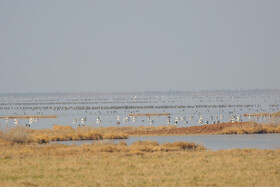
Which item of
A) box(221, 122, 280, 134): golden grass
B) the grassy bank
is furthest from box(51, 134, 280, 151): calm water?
the grassy bank

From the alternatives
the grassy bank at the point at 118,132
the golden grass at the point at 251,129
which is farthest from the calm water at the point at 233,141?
the grassy bank at the point at 118,132

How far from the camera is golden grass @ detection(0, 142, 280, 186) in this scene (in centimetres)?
1817

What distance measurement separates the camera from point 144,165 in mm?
21922

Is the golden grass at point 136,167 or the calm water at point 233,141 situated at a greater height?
the golden grass at point 136,167

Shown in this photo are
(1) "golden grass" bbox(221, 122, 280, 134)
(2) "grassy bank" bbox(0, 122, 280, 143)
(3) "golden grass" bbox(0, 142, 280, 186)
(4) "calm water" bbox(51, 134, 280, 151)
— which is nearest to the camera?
(3) "golden grass" bbox(0, 142, 280, 186)

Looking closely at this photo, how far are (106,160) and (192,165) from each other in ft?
13.0

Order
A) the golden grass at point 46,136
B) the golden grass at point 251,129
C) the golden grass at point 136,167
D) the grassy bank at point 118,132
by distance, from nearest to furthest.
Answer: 1. the golden grass at point 136,167
2. the golden grass at point 46,136
3. the grassy bank at point 118,132
4. the golden grass at point 251,129

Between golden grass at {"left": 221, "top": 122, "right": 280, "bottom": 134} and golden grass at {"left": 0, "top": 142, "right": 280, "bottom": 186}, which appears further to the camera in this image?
golden grass at {"left": 221, "top": 122, "right": 280, "bottom": 134}

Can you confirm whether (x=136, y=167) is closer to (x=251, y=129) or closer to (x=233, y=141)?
(x=233, y=141)

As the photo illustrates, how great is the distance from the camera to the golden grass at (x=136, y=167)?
1817 cm

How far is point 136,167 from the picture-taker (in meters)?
21.5

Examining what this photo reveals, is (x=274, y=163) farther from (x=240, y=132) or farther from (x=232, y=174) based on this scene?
(x=240, y=132)

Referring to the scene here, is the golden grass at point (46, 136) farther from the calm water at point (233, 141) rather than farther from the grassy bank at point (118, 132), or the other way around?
the calm water at point (233, 141)

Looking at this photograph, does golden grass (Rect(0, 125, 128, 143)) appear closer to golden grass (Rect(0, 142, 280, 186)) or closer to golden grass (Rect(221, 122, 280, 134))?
golden grass (Rect(0, 142, 280, 186))
